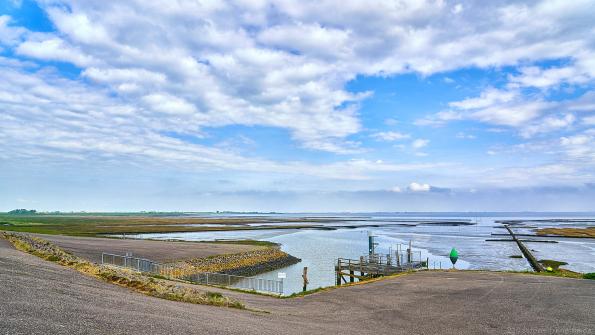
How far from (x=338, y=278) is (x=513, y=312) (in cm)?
2022

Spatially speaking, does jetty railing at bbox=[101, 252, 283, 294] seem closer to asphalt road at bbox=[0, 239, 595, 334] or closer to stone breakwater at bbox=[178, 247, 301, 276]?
stone breakwater at bbox=[178, 247, 301, 276]

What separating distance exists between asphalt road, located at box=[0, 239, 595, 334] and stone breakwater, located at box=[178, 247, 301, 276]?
25.7 metres

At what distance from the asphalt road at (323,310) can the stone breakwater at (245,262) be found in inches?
1011

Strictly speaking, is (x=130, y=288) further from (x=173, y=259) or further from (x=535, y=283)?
(x=173, y=259)

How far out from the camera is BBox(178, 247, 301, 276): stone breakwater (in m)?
44.9

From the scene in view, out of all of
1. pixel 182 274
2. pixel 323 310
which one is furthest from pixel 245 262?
pixel 323 310

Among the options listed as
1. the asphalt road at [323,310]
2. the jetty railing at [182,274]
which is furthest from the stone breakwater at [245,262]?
the asphalt road at [323,310]

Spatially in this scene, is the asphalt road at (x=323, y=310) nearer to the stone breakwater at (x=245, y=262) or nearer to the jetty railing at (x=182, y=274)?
the jetty railing at (x=182, y=274)

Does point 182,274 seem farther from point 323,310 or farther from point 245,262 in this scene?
point 323,310

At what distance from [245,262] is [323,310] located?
34264 mm

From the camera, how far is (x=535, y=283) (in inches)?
878

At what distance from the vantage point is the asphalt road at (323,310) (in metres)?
9.55

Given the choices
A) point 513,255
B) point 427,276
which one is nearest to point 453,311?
point 427,276

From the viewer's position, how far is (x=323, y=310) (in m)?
17.5
